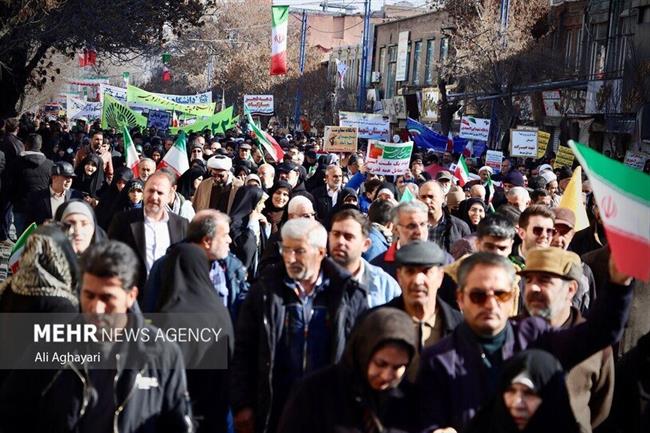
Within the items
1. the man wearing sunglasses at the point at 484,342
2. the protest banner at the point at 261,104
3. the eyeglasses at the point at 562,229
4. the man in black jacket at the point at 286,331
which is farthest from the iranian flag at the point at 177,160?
the protest banner at the point at 261,104

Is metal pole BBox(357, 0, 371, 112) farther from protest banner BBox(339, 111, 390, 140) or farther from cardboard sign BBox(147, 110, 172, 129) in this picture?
protest banner BBox(339, 111, 390, 140)

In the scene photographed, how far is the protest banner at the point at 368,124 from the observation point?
24.8m

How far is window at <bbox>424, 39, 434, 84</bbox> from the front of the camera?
5544cm

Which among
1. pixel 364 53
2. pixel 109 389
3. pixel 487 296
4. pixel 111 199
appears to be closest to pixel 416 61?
pixel 364 53

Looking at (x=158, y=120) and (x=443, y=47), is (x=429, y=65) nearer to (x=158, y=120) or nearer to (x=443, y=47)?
(x=443, y=47)

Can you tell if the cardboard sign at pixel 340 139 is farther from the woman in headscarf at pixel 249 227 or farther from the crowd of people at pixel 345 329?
the crowd of people at pixel 345 329

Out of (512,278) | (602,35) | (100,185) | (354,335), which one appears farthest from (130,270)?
(602,35)

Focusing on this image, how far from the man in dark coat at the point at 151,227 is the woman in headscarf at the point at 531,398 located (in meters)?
4.32

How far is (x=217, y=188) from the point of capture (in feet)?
38.9

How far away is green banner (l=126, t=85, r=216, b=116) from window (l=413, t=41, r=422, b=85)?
1006 inches

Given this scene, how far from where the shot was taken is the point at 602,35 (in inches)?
1316

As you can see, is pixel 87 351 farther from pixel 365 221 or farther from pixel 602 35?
pixel 602 35

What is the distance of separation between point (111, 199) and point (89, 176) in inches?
112

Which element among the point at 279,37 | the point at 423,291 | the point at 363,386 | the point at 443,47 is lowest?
the point at 363,386
